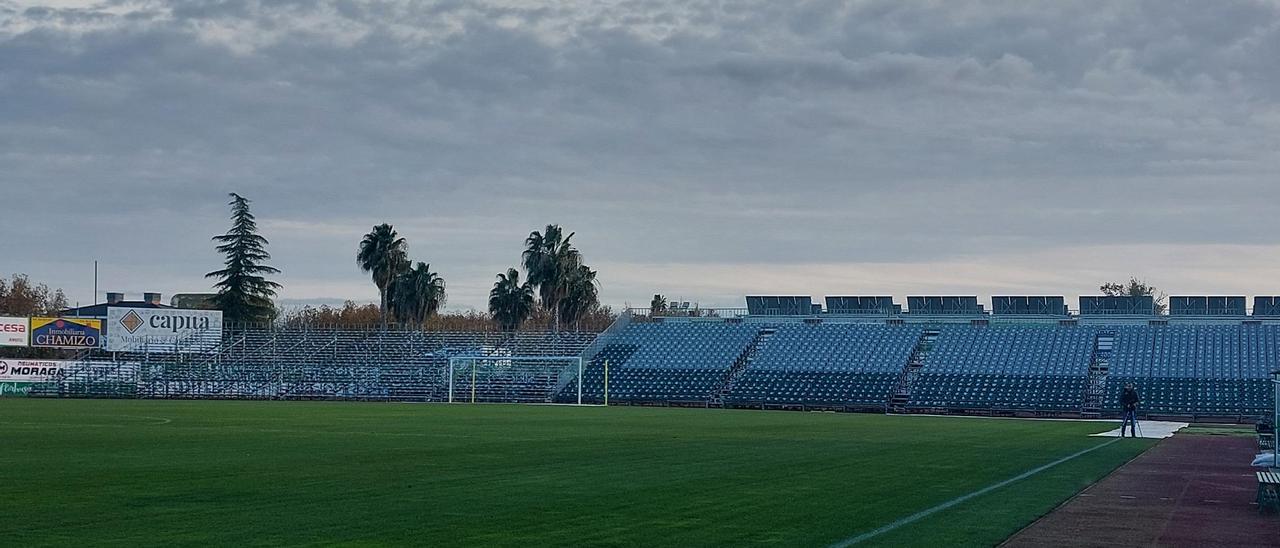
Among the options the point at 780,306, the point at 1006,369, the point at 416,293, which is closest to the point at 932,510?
the point at 1006,369

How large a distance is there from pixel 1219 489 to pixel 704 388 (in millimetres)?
51606

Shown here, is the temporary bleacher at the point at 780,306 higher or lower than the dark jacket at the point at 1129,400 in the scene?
higher

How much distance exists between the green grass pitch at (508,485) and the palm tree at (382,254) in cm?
6393

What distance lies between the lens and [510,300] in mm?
100562

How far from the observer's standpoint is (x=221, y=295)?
4250 inches

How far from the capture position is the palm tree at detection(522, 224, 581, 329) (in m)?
97.6

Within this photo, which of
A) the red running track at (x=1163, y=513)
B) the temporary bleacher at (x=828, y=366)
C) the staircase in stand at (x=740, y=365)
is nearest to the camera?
the red running track at (x=1163, y=513)

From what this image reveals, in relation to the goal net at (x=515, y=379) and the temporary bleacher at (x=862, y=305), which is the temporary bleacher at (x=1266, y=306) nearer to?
the temporary bleacher at (x=862, y=305)

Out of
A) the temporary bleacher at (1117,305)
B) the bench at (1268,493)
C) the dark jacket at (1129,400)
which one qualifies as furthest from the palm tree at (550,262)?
the bench at (1268,493)

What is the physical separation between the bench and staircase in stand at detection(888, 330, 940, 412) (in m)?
49.4

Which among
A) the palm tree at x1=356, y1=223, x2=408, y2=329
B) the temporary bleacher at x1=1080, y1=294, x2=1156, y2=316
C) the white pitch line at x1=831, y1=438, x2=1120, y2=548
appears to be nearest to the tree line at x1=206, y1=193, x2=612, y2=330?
the palm tree at x1=356, y1=223, x2=408, y2=329

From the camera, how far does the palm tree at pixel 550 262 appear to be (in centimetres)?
9756

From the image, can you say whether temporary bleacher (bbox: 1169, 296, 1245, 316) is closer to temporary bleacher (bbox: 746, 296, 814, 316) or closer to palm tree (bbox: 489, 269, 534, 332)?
temporary bleacher (bbox: 746, 296, 814, 316)

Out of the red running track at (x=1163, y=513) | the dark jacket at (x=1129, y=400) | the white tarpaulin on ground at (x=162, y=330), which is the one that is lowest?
the red running track at (x=1163, y=513)
